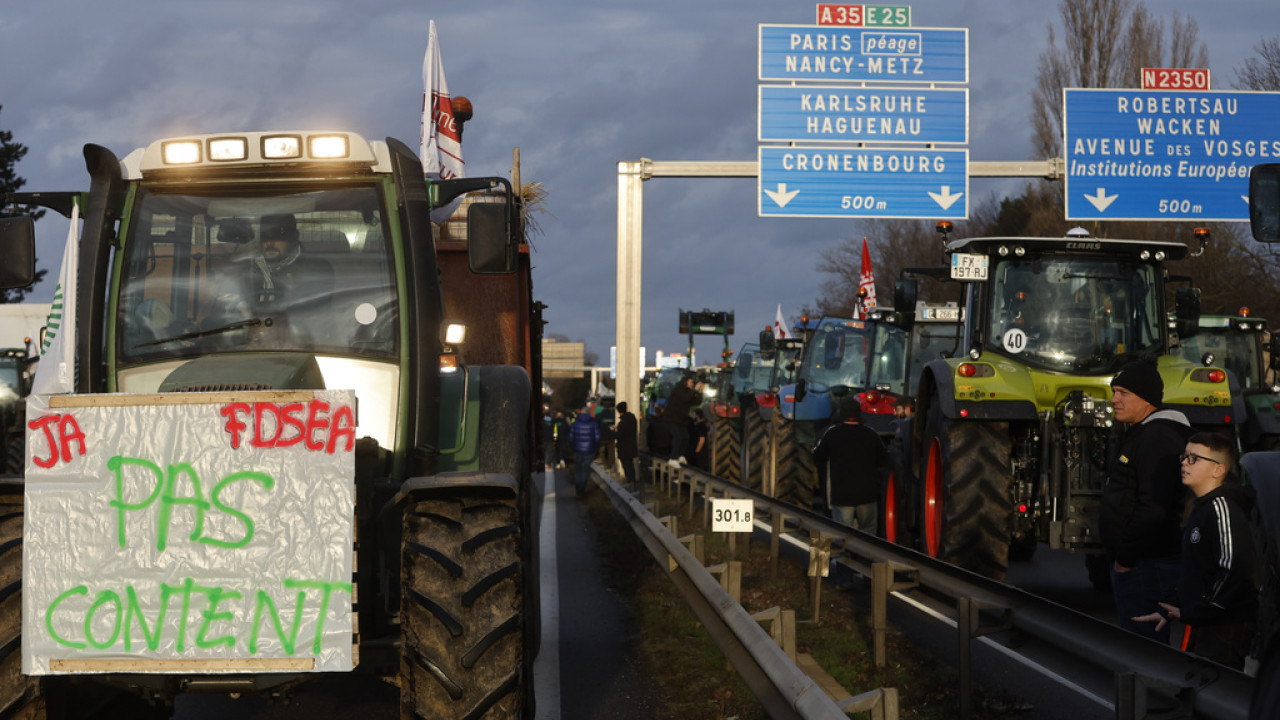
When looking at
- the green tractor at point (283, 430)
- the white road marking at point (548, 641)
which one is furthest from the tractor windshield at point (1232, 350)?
the green tractor at point (283, 430)

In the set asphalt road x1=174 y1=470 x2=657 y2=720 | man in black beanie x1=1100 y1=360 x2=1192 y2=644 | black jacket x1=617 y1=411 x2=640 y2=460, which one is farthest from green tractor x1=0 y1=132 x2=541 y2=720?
black jacket x1=617 y1=411 x2=640 y2=460

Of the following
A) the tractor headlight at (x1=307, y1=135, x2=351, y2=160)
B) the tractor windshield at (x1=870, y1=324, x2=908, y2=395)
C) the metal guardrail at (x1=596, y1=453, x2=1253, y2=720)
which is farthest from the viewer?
the tractor windshield at (x1=870, y1=324, x2=908, y2=395)

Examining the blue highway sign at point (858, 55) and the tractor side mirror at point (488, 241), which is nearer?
the tractor side mirror at point (488, 241)

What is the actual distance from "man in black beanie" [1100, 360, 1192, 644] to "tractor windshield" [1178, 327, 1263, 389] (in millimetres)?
11352

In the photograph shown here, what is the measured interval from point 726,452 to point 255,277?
58.4 feet

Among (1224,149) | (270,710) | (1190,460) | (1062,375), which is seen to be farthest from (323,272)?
(1224,149)

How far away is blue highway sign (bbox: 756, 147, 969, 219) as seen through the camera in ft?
67.2

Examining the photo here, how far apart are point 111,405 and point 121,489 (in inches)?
11.7

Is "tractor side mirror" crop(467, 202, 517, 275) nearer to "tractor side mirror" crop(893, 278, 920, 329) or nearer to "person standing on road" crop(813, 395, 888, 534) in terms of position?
"tractor side mirror" crop(893, 278, 920, 329)

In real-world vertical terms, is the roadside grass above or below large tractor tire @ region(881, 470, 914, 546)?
below

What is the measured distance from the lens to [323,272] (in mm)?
6535

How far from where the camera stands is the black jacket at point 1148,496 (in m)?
7.34

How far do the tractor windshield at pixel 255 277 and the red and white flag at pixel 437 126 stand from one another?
7.77m

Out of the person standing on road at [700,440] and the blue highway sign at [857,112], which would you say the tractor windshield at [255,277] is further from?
the person standing on road at [700,440]
